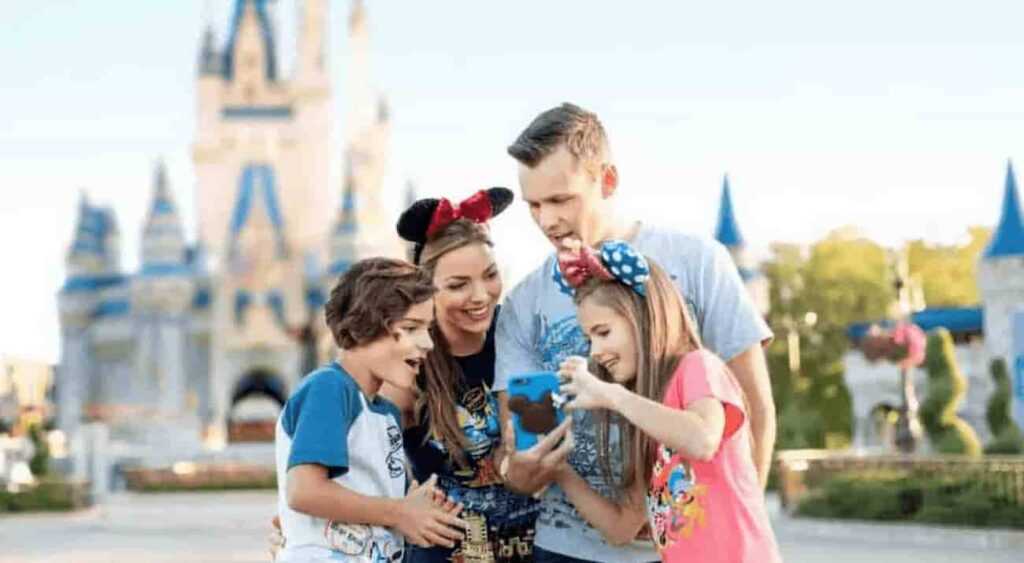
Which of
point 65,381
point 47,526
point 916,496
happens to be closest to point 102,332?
point 65,381

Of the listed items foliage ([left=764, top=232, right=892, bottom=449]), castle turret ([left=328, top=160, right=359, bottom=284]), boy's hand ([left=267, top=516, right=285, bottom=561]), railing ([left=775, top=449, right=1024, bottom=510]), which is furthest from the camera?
castle turret ([left=328, top=160, right=359, bottom=284])

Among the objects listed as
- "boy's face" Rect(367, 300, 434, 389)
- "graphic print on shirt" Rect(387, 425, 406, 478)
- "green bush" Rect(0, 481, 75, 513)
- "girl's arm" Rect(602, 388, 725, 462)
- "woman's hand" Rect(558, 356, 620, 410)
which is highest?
"boy's face" Rect(367, 300, 434, 389)

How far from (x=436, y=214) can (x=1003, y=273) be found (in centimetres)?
2600

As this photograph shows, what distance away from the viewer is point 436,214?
380 centimetres

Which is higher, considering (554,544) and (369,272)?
(369,272)

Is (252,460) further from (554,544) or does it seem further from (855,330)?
(554,544)

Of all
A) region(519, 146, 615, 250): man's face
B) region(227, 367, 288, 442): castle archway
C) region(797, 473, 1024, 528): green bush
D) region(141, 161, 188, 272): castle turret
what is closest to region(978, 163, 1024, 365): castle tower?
region(797, 473, 1024, 528): green bush

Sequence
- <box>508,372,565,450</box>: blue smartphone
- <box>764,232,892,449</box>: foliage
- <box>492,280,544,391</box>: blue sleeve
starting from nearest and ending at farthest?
<box>508,372,565,450</box>: blue smartphone, <box>492,280,544,391</box>: blue sleeve, <box>764,232,892,449</box>: foliage

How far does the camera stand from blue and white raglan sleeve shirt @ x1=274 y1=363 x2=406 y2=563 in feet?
10.7

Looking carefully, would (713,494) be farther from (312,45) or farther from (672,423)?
(312,45)

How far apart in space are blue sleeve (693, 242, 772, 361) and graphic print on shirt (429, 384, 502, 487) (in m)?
0.57

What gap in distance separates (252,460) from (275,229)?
51.5 feet

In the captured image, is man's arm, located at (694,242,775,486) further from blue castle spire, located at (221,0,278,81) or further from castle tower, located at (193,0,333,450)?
blue castle spire, located at (221,0,278,81)

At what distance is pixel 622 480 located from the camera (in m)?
3.46
